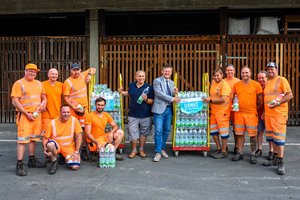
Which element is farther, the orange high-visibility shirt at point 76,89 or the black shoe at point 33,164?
the orange high-visibility shirt at point 76,89

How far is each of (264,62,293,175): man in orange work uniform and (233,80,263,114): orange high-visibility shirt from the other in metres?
0.44

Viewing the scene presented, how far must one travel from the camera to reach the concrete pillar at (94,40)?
11.6m

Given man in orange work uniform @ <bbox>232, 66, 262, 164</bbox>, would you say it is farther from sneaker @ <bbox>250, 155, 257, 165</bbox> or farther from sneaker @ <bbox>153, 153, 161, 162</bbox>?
sneaker @ <bbox>153, 153, 161, 162</bbox>

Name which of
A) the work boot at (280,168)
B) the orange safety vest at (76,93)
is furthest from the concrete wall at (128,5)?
the work boot at (280,168)

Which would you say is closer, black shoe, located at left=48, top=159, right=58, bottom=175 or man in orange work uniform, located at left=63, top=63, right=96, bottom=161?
black shoe, located at left=48, top=159, right=58, bottom=175

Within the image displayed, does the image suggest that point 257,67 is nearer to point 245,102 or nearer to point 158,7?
point 158,7

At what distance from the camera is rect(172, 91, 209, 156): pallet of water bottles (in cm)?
750

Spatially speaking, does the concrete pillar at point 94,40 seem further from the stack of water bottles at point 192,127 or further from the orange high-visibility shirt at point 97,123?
the stack of water bottles at point 192,127

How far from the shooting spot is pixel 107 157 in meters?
6.70

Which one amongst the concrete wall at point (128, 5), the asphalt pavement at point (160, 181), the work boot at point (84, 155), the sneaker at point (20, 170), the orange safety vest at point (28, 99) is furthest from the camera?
the concrete wall at point (128, 5)

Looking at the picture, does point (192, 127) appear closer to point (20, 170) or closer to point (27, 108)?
point (27, 108)

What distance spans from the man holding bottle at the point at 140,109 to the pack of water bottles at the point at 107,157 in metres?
0.76

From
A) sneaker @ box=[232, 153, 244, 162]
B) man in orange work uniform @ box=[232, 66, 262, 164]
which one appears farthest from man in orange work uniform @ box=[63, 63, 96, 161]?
man in orange work uniform @ box=[232, 66, 262, 164]

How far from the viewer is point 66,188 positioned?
5.59 m
